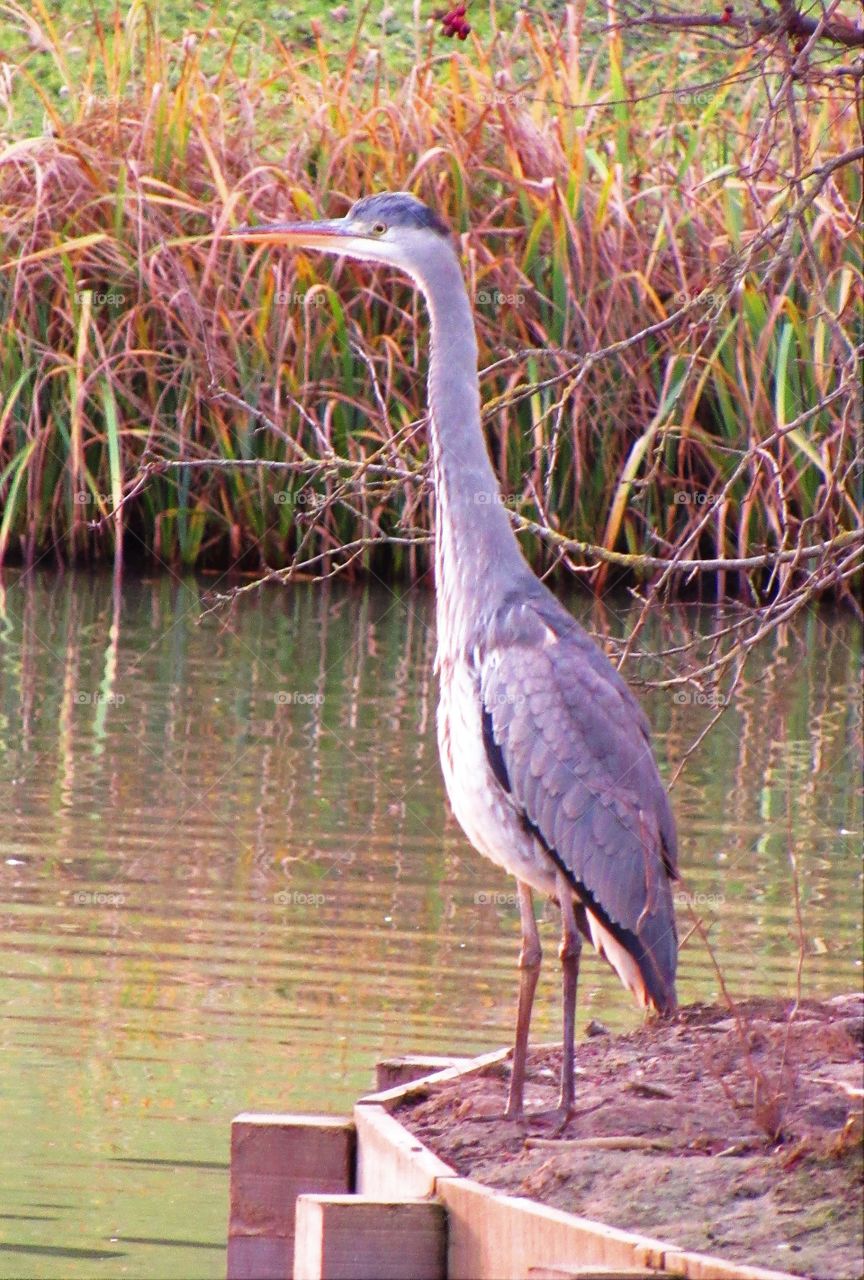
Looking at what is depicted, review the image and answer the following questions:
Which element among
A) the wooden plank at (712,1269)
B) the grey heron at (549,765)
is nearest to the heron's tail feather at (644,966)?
the grey heron at (549,765)

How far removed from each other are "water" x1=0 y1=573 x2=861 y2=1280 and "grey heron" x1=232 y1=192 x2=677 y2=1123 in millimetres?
623

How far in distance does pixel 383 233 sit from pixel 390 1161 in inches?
97.4

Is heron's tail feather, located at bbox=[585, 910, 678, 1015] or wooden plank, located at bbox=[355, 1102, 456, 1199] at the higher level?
heron's tail feather, located at bbox=[585, 910, 678, 1015]

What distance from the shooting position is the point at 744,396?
13.1 metres

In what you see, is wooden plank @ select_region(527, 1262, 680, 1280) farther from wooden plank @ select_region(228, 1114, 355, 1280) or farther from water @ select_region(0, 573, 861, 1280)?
wooden plank @ select_region(228, 1114, 355, 1280)

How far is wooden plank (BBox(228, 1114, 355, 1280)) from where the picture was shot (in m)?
4.22

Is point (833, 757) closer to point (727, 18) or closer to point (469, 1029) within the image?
point (469, 1029)

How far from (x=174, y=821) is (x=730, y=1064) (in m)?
4.31

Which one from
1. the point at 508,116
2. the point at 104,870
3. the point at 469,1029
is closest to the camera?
the point at 469,1029

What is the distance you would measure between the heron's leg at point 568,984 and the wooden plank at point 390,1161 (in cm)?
36

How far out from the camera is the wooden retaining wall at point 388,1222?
328 centimetres

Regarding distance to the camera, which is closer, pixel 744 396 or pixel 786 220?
pixel 786 220

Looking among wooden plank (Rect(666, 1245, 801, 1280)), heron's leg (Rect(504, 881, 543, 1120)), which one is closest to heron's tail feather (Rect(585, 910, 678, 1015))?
heron's leg (Rect(504, 881, 543, 1120))

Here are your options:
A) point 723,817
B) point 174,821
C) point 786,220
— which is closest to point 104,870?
point 174,821
